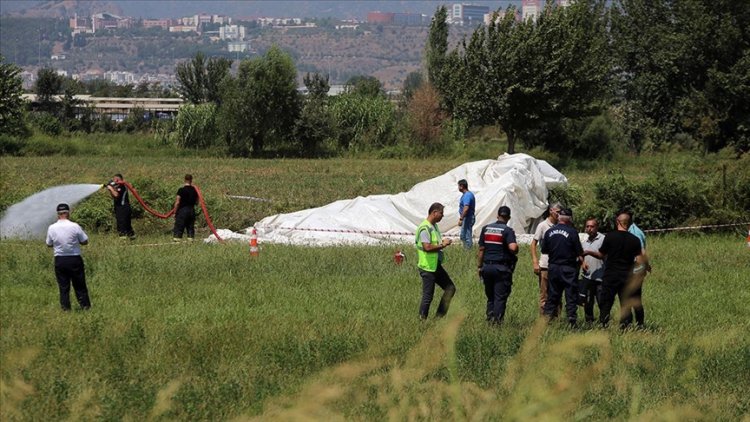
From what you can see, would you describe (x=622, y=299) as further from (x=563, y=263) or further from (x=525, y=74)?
(x=525, y=74)

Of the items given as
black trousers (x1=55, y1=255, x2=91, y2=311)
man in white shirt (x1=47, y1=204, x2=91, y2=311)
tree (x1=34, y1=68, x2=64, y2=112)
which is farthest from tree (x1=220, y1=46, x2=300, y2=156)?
man in white shirt (x1=47, y1=204, x2=91, y2=311)

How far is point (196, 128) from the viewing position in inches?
2542

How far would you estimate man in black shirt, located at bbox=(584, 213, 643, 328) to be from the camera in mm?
13789

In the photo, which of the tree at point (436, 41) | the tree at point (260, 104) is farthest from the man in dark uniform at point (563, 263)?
the tree at point (436, 41)

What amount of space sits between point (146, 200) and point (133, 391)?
54.4ft

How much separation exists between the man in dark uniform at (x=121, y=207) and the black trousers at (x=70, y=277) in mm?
8940

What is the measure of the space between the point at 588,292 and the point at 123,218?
12.2 meters

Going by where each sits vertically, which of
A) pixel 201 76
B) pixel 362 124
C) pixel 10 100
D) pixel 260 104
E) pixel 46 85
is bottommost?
pixel 362 124

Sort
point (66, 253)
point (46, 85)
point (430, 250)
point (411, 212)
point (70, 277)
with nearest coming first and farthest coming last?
1. point (430, 250)
2. point (66, 253)
3. point (70, 277)
4. point (411, 212)
5. point (46, 85)

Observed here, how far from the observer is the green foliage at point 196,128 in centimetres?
6456

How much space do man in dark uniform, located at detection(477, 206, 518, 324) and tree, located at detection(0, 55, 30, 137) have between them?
165ft

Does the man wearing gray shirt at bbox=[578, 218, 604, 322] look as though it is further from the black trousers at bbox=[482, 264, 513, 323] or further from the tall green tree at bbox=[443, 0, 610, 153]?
the tall green tree at bbox=[443, 0, 610, 153]

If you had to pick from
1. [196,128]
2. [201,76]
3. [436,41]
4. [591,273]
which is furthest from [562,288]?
[201,76]

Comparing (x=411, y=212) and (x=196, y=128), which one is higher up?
(x=411, y=212)
